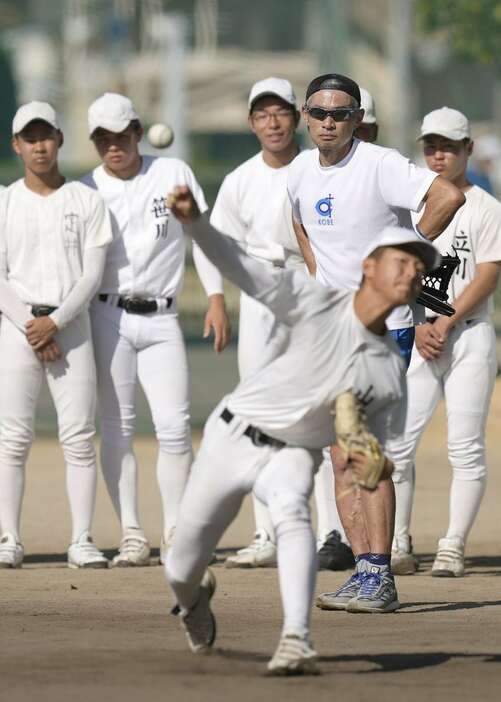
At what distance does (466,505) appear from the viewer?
30.0 feet

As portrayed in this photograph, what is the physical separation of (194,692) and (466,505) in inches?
134

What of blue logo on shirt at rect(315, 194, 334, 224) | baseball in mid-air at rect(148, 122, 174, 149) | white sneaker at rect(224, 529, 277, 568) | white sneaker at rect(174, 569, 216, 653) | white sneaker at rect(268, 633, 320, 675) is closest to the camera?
white sneaker at rect(268, 633, 320, 675)

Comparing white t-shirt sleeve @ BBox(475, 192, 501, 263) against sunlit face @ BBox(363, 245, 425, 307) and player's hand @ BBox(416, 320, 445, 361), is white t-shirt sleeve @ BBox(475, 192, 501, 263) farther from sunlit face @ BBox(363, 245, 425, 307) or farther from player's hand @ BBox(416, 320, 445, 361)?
sunlit face @ BBox(363, 245, 425, 307)

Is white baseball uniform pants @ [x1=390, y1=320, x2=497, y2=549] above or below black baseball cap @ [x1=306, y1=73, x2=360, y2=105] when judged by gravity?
below

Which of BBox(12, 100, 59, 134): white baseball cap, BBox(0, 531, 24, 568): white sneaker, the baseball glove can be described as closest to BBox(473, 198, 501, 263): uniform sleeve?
BBox(12, 100, 59, 134): white baseball cap

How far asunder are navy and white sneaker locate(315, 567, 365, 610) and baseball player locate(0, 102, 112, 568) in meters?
1.68

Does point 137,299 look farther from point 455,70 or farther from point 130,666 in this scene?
point 455,70

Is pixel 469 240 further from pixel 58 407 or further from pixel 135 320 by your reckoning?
pixel 58 407

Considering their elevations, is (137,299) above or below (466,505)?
above

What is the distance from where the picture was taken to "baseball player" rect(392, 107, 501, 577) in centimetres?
903

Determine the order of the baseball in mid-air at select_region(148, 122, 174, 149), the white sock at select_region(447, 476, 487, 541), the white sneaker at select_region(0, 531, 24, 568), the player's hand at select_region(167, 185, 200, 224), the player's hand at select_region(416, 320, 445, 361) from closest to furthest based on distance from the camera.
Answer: the player's hand at select_region(167, 185, 200, 224) → the player's hand at select_region(416, 320, 445, 361) → the white sock at select_region(447, 476, 487, 541) → the white sneaker at select_region(0, 531, 24, 568) → the baseball in mid-air at select_region(148, 122, 174, 149)

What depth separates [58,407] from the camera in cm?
938

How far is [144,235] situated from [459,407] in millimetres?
1821

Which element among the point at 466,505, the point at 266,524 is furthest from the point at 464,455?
the point at 266,524
